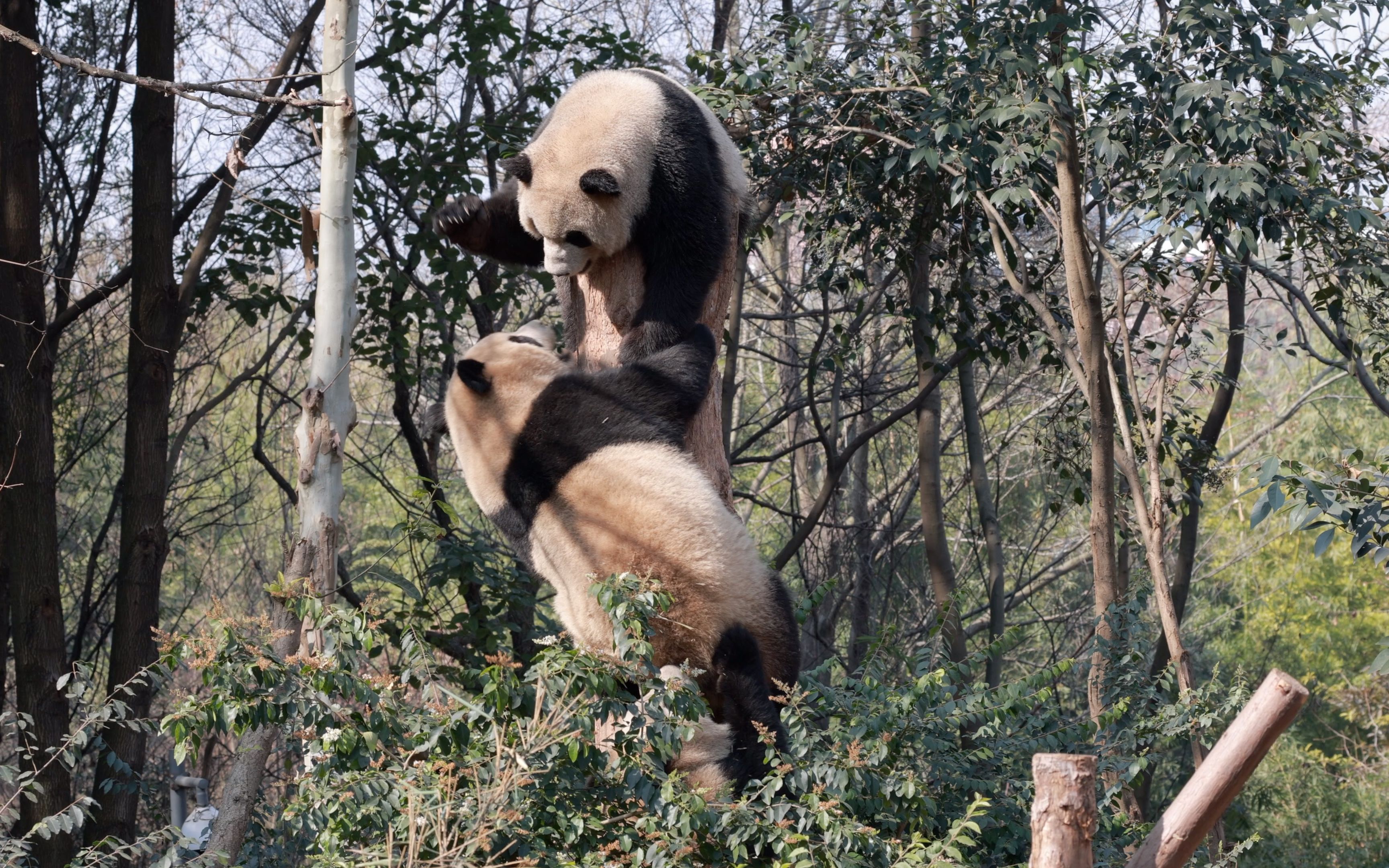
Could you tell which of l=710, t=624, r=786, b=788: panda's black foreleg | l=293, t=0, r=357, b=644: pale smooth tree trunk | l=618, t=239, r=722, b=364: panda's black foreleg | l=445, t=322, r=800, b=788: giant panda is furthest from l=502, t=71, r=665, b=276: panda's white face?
l=710, t=624, r=786, b=788: panda's black foreleg

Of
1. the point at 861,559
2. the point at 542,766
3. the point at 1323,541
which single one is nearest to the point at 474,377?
the point at 542,766

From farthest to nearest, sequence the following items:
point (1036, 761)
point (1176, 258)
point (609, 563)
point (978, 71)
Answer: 1. point (1176, 258)
2. point (978, 71)
3. point (609, 563)
4. point (1036, 761)

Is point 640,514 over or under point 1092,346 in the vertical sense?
under

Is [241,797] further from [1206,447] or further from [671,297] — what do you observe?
[1206,447]

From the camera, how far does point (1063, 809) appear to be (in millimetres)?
2051

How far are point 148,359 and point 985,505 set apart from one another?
16.1ft

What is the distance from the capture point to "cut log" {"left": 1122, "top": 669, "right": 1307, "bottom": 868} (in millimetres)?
2027

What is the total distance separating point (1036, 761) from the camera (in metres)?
2.06

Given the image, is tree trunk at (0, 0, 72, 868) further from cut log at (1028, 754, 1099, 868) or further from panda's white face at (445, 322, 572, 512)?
cut log at (1028, 754, 1099, 868)

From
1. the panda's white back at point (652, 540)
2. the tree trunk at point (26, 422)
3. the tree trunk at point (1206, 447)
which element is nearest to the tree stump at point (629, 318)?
the panda's white back at point (652, 540)

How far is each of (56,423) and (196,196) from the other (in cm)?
221

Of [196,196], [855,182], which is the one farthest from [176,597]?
[855,182]

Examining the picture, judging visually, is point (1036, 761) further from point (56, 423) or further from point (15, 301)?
point (56, 423)

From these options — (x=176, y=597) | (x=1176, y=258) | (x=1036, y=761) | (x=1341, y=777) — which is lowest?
(x=1341, y=777)
